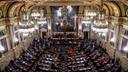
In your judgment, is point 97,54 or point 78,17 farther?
point 78,17

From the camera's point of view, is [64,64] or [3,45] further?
[64,64]

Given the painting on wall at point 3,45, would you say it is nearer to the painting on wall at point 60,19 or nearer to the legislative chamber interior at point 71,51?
the legislative chamber interior at point 71,51

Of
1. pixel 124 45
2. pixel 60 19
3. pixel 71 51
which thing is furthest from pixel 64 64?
pixel 60 19

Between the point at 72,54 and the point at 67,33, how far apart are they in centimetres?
1155

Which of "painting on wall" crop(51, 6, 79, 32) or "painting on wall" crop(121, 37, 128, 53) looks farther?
"painting on wall" crop(51, 6, 79, 32)

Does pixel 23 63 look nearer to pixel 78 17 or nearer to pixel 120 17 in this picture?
pixel 120 17

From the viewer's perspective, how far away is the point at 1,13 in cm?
1867

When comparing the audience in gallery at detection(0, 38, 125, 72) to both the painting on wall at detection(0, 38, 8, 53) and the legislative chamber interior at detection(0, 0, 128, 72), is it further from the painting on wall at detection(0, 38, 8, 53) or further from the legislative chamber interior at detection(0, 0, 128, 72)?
the painting on wall at detection(0, 38, 8, 53)

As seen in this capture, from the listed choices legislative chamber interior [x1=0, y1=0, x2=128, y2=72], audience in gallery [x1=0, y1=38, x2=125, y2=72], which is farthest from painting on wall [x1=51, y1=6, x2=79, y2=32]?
audience in gallery [x1=0, y1=38, x2=125, y2=72]

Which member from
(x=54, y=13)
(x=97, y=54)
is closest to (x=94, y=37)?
(x=54, y=13)

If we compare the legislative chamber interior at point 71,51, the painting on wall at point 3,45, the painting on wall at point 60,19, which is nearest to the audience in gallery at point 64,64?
the legislative chamber interior at point 71,51

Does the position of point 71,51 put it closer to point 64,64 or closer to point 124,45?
point 64,64

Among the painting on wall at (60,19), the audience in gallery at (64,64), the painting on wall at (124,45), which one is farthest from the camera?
the painting on wall at (60,19)

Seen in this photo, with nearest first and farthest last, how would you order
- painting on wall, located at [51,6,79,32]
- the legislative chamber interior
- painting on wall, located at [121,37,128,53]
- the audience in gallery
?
1. the legislative chamber interior
2. the audience in gallery
3. painting on wall, located at [121,37,128,53]
4. painting on wall, located at [51,6,79,32]
